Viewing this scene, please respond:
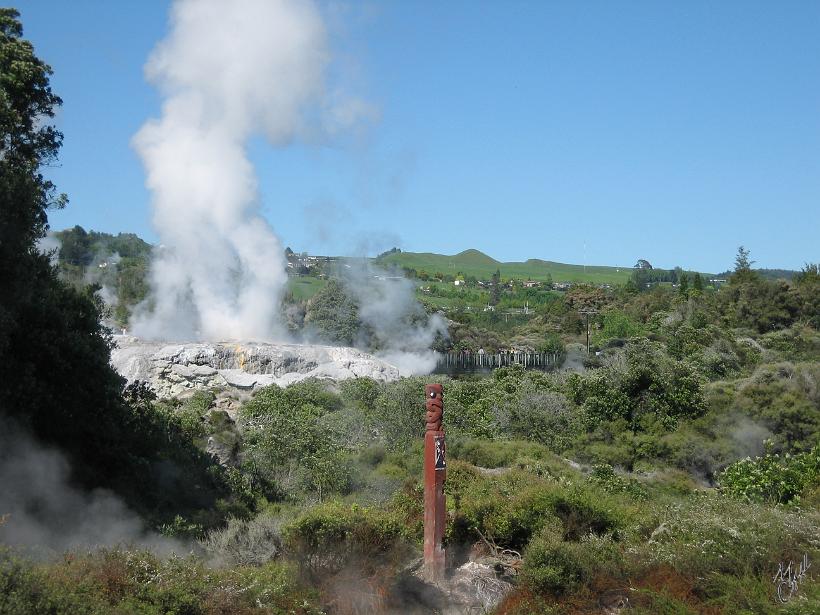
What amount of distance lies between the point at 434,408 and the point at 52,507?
6.69 meters

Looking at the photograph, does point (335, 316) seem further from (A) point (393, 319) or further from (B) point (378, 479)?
(B) point (378, 479)

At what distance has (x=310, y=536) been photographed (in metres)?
13.2

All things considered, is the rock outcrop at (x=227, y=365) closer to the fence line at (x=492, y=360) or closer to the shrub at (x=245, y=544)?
the fence line at (x=492, y=360)

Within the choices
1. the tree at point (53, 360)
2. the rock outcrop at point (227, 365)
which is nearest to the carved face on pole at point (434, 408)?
the tree at point (53, 360)

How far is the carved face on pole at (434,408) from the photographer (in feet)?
48.3

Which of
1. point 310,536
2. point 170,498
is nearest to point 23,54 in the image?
point 170,498

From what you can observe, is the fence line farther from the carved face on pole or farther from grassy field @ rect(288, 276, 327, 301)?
the carved face on pole

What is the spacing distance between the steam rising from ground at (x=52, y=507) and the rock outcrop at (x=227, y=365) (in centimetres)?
2464

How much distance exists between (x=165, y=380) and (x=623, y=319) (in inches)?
2303

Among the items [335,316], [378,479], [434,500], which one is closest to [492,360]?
[335,316]

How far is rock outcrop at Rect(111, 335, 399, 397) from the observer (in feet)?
141

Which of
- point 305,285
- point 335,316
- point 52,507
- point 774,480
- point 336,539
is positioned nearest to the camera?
point 336,539

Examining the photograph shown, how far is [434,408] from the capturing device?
48.8 feet

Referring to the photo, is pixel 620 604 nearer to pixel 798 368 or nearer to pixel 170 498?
pixel 170 498
